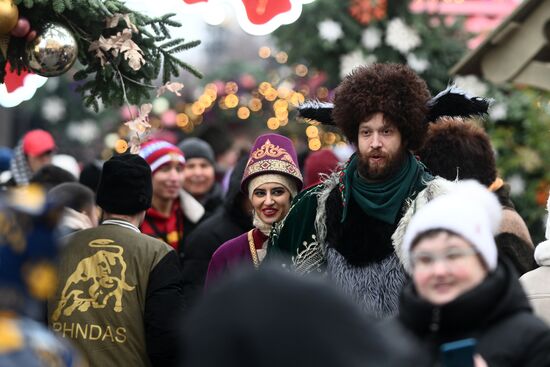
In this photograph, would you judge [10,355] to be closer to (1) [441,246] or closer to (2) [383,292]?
(1) [441,246]

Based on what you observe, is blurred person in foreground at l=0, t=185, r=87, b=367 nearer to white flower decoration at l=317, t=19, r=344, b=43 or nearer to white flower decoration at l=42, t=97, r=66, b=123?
white flower decoration at l=317, t=19, r=344, b=43

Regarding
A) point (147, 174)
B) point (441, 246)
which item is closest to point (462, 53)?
point (147, 174)

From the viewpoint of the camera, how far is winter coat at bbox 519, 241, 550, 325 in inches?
191

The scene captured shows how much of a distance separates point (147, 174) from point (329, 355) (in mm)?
3638

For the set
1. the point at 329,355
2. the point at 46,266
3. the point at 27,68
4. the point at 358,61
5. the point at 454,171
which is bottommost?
the point at 329,355

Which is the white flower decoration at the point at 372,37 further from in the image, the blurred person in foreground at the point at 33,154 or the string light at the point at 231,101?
the string light at the point at 231,101

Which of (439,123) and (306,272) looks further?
(439,123)

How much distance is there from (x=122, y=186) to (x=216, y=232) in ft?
5.83

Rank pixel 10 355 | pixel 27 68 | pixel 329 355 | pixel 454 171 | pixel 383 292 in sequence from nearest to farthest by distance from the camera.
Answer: pixel 329 355
pixel 10 355
pixel 383 292
pixel 27 68
pixel 454 171

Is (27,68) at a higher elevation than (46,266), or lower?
higher

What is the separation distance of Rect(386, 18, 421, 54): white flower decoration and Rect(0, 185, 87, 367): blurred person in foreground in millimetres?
10035

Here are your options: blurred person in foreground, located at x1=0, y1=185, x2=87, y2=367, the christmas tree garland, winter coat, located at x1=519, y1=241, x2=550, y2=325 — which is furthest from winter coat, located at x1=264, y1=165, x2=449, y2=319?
blurred person in foreground, located at x1=0, y1=185, x2=87, y2=367

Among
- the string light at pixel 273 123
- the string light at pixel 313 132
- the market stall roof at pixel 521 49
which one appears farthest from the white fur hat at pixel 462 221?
the string light at pixel 273 123

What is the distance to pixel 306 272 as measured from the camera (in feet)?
17.9
